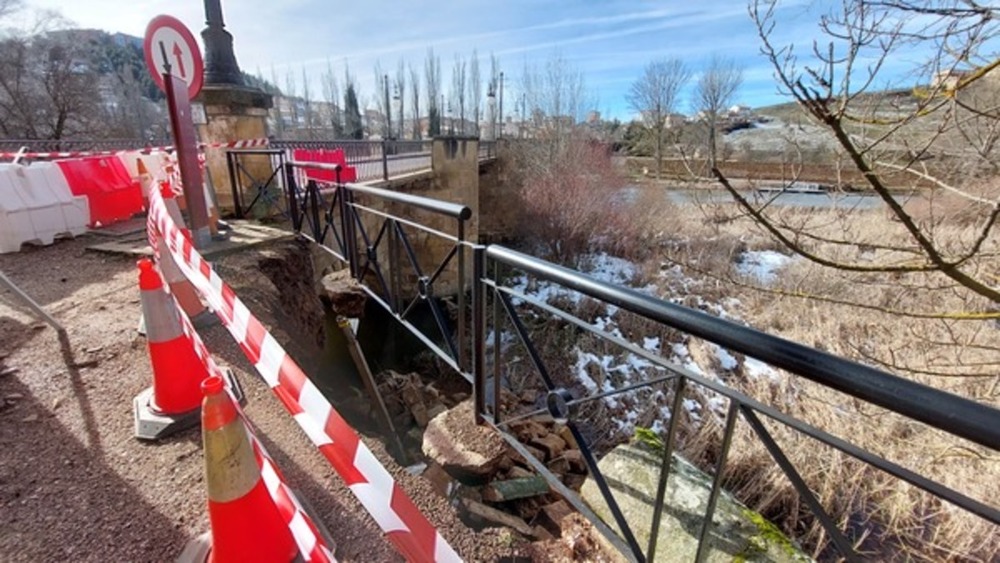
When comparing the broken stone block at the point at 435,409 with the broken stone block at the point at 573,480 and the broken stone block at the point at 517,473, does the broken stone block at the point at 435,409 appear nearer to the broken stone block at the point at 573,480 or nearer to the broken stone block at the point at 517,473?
the broken stone block at the point at 573,480

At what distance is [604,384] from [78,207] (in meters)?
8.10

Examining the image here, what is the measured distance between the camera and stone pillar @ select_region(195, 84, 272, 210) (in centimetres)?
536

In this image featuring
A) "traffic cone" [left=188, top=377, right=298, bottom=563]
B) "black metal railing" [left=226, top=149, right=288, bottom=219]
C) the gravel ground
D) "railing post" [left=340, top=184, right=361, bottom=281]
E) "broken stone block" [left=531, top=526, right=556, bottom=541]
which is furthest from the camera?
"black metal railing" [left=226, top=149, right=288, bottom=219]

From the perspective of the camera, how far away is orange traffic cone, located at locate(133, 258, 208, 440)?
2.08 metres

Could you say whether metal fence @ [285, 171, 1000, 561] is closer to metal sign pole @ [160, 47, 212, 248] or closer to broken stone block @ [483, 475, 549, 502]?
broken stone block @ [483, 475, 549, 502]

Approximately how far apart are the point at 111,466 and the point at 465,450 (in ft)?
6.39

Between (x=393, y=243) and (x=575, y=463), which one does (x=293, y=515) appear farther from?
(x=575, y=463)

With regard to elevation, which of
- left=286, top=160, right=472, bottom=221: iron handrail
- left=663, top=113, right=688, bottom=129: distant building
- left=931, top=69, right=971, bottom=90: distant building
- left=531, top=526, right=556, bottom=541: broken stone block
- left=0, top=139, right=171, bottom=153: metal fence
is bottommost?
left=531, top=526, right=556, bottom=541: broken stone block

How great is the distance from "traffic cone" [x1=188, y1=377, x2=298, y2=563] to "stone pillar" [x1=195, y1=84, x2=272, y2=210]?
5.14 metres

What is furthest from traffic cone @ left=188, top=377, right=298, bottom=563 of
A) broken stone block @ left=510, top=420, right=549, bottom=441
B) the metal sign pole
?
broken stone block @ left=510, top=420, right=549, bottom=441

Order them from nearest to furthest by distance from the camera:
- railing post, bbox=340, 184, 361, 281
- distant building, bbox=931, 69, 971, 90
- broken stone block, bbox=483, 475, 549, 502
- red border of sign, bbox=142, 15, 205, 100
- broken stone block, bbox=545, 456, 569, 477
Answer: distant building, bbox=931, 69, 971, 90 → broken stone block, bbox=483, 475, 549, 502 → red border of sign, bbox=142, 15, 205, 100 → railing post, bbox=340, 184, 361, 281 → broken stone block, bbox=545, 456, 569, 477

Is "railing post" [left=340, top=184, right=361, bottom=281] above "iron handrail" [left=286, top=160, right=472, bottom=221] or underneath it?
underneath

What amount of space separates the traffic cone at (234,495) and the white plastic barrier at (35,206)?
5.53 m

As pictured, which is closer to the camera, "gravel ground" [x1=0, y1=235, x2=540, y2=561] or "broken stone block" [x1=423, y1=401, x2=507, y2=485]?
"gravel ground" [x1=0, y1=235, x2=540, y2=561]
